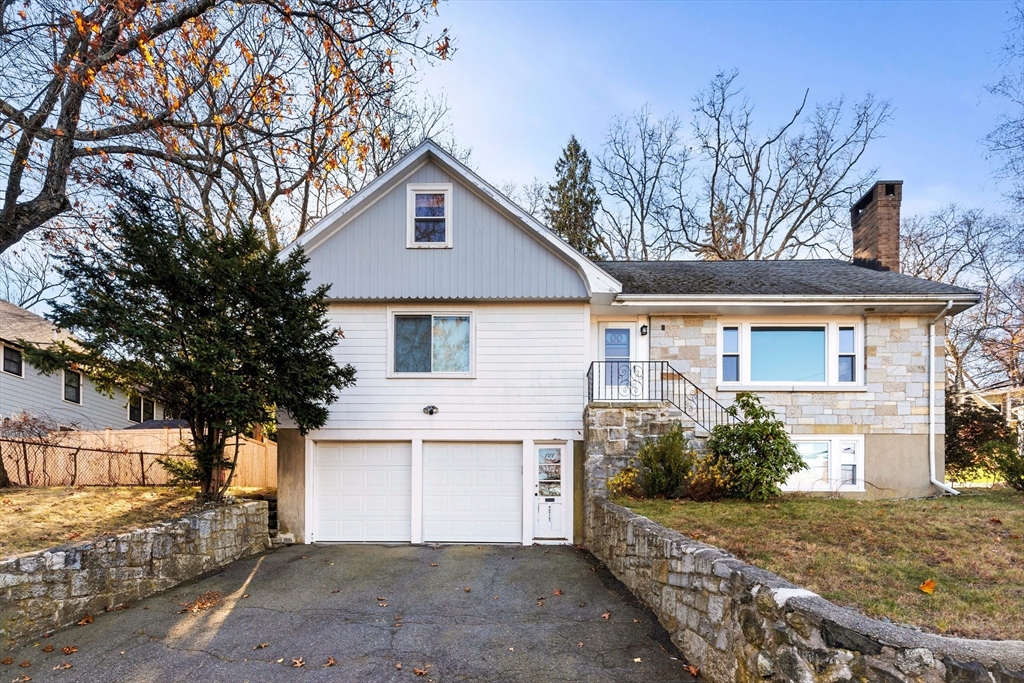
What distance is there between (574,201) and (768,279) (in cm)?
1421

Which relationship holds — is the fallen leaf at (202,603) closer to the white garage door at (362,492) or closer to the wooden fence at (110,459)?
the white garage door at (362,492)

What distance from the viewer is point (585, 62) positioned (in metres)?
13.8

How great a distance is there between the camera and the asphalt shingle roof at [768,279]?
1136cm

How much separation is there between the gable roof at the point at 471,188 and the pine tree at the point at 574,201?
46.7 ft

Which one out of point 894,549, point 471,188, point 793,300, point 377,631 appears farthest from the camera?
point 471,188

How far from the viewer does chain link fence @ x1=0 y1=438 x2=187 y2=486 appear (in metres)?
12.9

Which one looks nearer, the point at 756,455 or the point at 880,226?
the point at 756,455

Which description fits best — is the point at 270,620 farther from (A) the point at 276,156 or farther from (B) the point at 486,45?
(A) the point at 276,156

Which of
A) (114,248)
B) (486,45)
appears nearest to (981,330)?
(486,45)

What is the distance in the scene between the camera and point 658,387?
1157cm

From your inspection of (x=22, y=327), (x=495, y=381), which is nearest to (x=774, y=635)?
(x=495, y=381)

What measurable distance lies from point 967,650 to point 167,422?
19810mm

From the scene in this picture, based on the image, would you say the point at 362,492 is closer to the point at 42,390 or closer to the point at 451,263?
the point at 451,263

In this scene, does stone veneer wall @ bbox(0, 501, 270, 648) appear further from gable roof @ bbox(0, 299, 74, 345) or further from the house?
gable roof @ bbox(0, 299, 74, 345)
